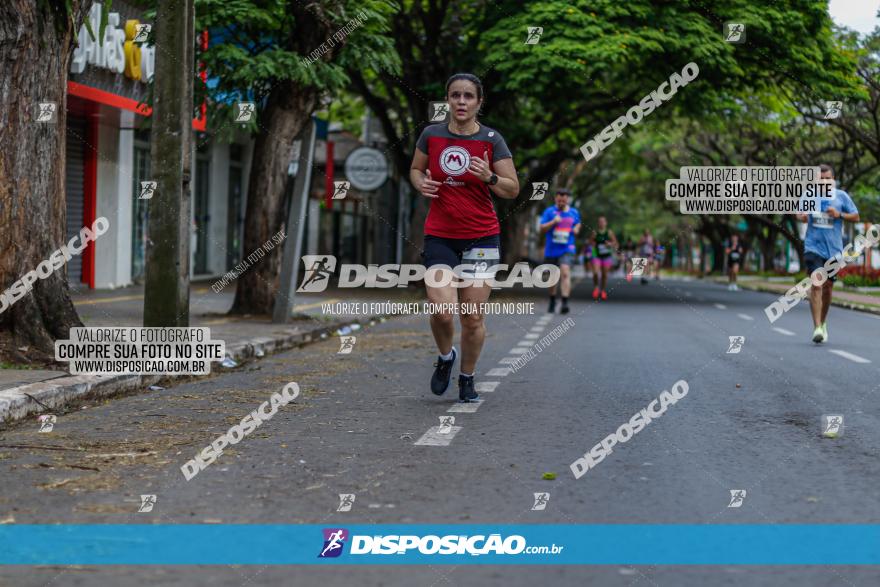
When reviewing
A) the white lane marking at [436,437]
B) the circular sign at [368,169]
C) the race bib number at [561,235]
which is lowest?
the white lane marking at [436,437]

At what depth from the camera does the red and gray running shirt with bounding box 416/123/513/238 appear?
7.72 m

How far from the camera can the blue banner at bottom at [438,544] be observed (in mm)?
4191

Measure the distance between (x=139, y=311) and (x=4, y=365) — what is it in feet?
22.6

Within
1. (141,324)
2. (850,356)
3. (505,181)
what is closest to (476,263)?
(505,181)

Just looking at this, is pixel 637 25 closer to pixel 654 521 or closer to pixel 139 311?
pixel 139 311

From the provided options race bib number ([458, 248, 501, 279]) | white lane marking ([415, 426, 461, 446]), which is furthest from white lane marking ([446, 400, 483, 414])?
race bib number ([458, 248, 501, 279])

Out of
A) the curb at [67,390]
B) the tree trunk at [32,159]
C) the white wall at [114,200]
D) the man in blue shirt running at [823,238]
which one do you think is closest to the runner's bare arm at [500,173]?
the curb at [67,390]

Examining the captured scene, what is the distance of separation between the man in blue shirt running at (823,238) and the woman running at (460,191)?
6.81 meters

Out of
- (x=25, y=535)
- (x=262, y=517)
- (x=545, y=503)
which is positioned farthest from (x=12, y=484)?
(x=545, y=503)

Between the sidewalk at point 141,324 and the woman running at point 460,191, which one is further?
the sidewalk at point 141,324

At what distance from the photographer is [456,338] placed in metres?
14.2

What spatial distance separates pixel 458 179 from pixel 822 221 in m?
7.24

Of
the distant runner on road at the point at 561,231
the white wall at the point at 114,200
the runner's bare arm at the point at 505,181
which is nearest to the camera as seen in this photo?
the runner's bare arm at the point at 505,181

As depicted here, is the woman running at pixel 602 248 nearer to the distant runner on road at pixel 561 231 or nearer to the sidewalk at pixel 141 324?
the sidewalk at pixel 141 324
